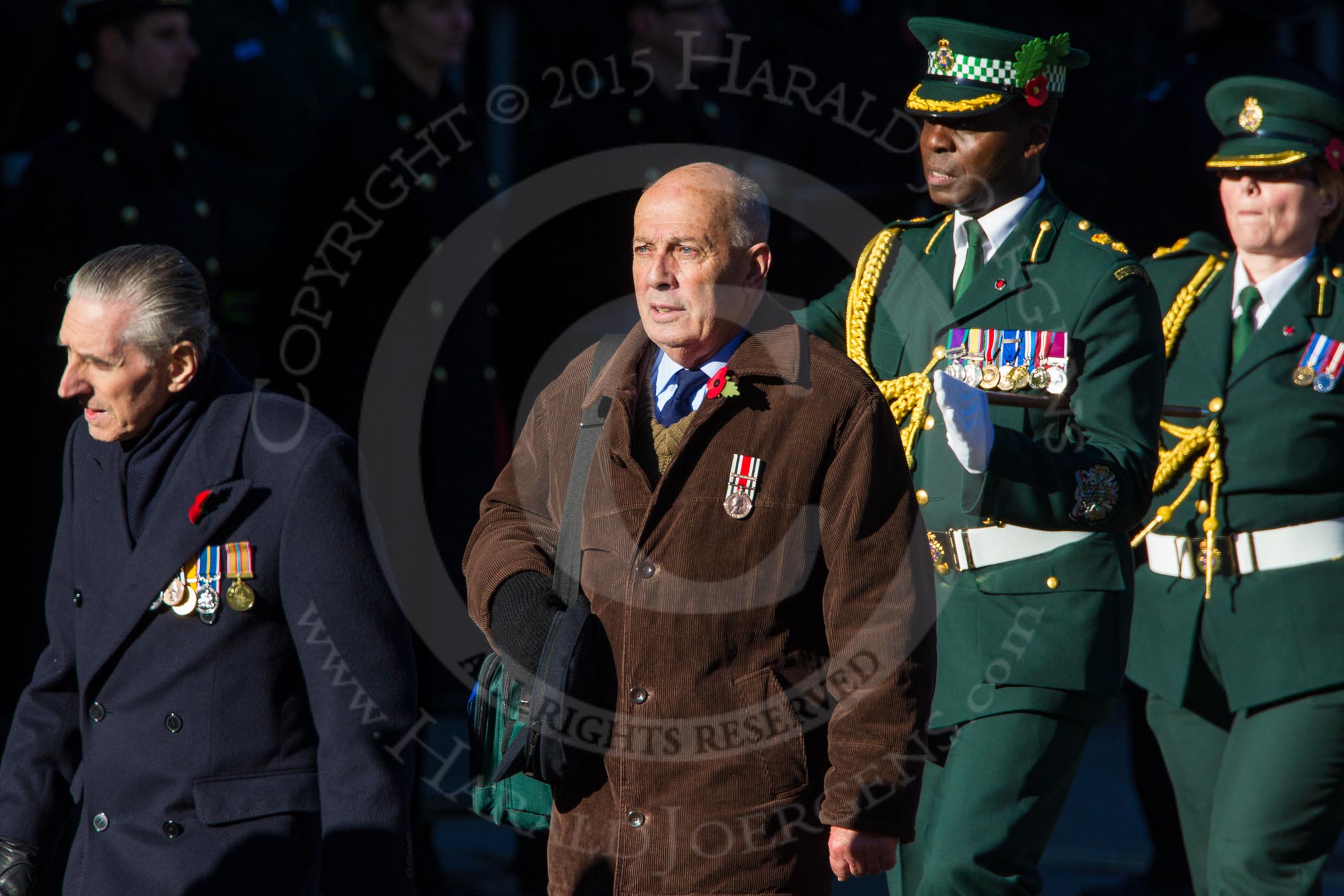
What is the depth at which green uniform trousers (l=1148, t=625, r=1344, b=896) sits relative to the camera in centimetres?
483

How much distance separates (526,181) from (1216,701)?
289cm

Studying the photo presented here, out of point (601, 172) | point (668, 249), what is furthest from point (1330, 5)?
point (668, 249)

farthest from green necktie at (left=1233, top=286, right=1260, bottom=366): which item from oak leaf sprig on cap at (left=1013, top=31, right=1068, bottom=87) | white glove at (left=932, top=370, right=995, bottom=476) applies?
white glove at (left=932, top=370, right=995, bottom=476)

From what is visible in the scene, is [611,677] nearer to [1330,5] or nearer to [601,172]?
[601,172]

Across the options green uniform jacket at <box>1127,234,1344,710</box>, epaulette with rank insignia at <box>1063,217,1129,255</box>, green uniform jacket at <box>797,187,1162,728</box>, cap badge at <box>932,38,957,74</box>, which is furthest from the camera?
green uniform jacket at <box>1127,234,1344,710</box>

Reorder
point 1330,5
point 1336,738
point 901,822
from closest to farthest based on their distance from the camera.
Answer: point 901,822
point 1336,738
point 1330,5

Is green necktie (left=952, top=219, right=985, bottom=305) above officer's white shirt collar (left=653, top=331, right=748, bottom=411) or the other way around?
above

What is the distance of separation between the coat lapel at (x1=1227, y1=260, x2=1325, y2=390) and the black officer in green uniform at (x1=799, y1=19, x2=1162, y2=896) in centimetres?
83

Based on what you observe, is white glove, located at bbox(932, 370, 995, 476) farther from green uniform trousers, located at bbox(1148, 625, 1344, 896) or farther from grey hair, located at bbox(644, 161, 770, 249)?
green uniform trousers, located at bbox(1148, 625, 1344, 896)

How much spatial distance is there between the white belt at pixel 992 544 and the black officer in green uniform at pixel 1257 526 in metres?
0.81

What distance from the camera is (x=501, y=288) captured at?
6691mm

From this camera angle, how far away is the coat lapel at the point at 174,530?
3568 millimetres

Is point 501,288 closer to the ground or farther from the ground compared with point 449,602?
farther from the ground

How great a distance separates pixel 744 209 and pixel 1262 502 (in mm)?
2023
